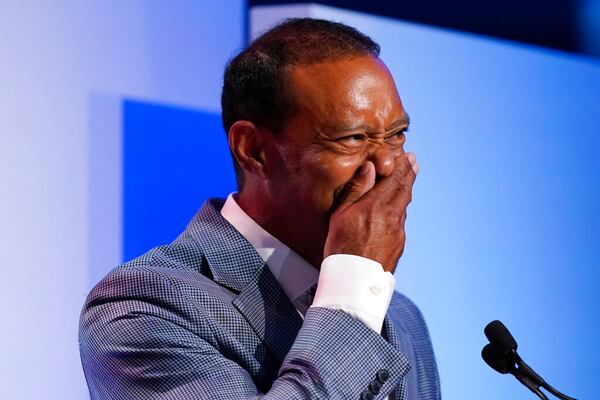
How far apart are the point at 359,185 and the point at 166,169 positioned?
3.38ft

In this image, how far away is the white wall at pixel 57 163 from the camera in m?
2.42

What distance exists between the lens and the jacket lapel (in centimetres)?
193

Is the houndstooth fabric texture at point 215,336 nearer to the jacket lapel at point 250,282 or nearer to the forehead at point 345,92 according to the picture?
the jacket lapel at point 250,282

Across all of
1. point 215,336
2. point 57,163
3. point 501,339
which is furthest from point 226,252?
point 57,163

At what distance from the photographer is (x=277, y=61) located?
211 cm

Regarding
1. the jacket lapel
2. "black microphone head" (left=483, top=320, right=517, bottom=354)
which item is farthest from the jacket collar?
"black microphone head" (left=483, top=320, right=517, bottom=354)

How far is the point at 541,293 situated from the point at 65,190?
5.11 ft

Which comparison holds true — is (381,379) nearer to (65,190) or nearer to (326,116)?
(326,116)

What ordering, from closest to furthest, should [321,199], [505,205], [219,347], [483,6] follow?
[219,347] < [321,199] < [505,205] < [483,6]

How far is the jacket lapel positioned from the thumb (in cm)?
20

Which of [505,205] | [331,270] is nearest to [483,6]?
[505,205]

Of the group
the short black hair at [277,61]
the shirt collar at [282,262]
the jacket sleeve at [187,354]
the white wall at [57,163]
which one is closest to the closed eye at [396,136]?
the short black hair at [277,61]

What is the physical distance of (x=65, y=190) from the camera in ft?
8.33

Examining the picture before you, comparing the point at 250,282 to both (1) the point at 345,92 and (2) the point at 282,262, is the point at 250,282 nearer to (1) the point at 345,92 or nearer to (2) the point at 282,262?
(2) the point at 282,262
